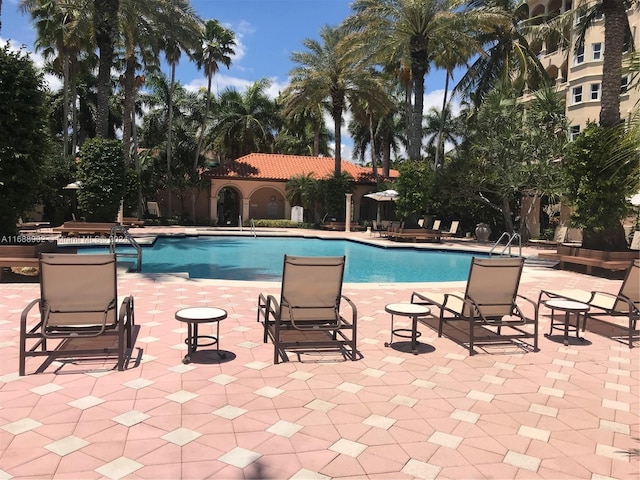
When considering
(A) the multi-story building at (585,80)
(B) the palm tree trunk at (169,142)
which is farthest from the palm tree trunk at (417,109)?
(B) the palm tree trunk at (169,142)

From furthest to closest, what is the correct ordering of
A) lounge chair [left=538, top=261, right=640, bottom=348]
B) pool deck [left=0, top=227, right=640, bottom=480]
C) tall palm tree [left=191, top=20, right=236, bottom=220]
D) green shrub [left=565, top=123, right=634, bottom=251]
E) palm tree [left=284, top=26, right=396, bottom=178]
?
tall palm tree [left=191, top=20, right=236, bottom=220] < palm tree [left=284, top=26, right=396, bottom=178] < green shrub [left=565, top=123, right=634, bottom=251] < lounge chair [left=538, top=261, right=640, bottom=348] < pool deck [left=0, top=227, right=640, bottom=480]

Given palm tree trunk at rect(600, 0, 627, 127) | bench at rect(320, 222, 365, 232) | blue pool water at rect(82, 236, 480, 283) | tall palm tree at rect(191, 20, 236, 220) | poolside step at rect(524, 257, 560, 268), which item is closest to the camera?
palm tree trunk at rect(600, 0, 627, 127)

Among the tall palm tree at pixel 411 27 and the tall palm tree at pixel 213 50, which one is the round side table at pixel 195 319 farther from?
the tall palm tree at pixel 213 50

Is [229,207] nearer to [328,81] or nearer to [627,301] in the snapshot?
[328,81]

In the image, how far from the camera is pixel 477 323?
5.93 m

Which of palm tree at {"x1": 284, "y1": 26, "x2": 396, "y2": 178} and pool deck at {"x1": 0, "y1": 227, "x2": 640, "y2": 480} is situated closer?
pool deck at {"x1": 0, "y1": 227, "x2": 640, "y2": 480}

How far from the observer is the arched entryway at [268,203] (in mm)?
37156

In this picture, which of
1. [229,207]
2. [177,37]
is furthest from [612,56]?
[229,207]

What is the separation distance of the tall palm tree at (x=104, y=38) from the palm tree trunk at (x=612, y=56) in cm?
1723

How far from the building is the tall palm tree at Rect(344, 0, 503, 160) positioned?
11.0 metres

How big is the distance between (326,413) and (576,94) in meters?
29.1

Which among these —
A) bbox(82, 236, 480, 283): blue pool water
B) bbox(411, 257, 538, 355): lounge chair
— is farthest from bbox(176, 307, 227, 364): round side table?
bbox(82, 236, 480, 283): blue pool water

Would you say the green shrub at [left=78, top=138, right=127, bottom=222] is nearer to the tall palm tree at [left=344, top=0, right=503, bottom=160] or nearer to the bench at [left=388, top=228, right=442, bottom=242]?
the tall palm tree at [left=344, top=0, right=503, bottom=160]

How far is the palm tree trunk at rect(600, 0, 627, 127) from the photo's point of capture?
1352 cm
